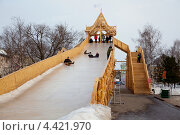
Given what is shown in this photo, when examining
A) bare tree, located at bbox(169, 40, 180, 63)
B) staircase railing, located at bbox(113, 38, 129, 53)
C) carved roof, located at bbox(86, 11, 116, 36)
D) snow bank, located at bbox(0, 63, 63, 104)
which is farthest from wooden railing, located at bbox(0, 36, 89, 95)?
bare tree, located at bbox(169, 40, 180, 63)

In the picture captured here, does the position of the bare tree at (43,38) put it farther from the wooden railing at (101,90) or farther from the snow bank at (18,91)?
the wooden railing at (101,90)

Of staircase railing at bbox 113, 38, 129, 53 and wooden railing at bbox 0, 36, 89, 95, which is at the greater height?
staircase railing at bbox 113, 38, 129, 53

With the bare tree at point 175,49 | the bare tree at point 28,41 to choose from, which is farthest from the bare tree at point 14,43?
the bare tree at point 175,49

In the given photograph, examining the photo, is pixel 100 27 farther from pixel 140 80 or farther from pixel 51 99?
pixel 51 99

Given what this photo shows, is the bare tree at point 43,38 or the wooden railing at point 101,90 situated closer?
the wooden railing at point 101,90

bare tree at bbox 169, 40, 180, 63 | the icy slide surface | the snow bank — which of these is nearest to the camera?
the icy slide surface

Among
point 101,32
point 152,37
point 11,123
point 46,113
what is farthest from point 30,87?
point 152,37

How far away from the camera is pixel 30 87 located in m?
8.05

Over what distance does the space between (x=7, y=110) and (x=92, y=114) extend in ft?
11.7

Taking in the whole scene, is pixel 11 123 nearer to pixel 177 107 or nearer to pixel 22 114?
pixel 22 114

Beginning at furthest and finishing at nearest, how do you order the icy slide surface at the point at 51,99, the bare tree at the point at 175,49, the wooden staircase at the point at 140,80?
the bare tree at the point at 175,49, the wooden staircase at the point at 140,80, the icy slide surface at the point at 51,99

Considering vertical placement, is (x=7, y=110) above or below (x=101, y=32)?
below

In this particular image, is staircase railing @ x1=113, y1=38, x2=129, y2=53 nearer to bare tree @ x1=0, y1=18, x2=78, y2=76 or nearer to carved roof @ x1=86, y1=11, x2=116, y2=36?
carved roof @ x1=86, y1=11, x2=116, y2=36

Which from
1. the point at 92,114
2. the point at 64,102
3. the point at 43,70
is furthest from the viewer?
the point at 43,70
